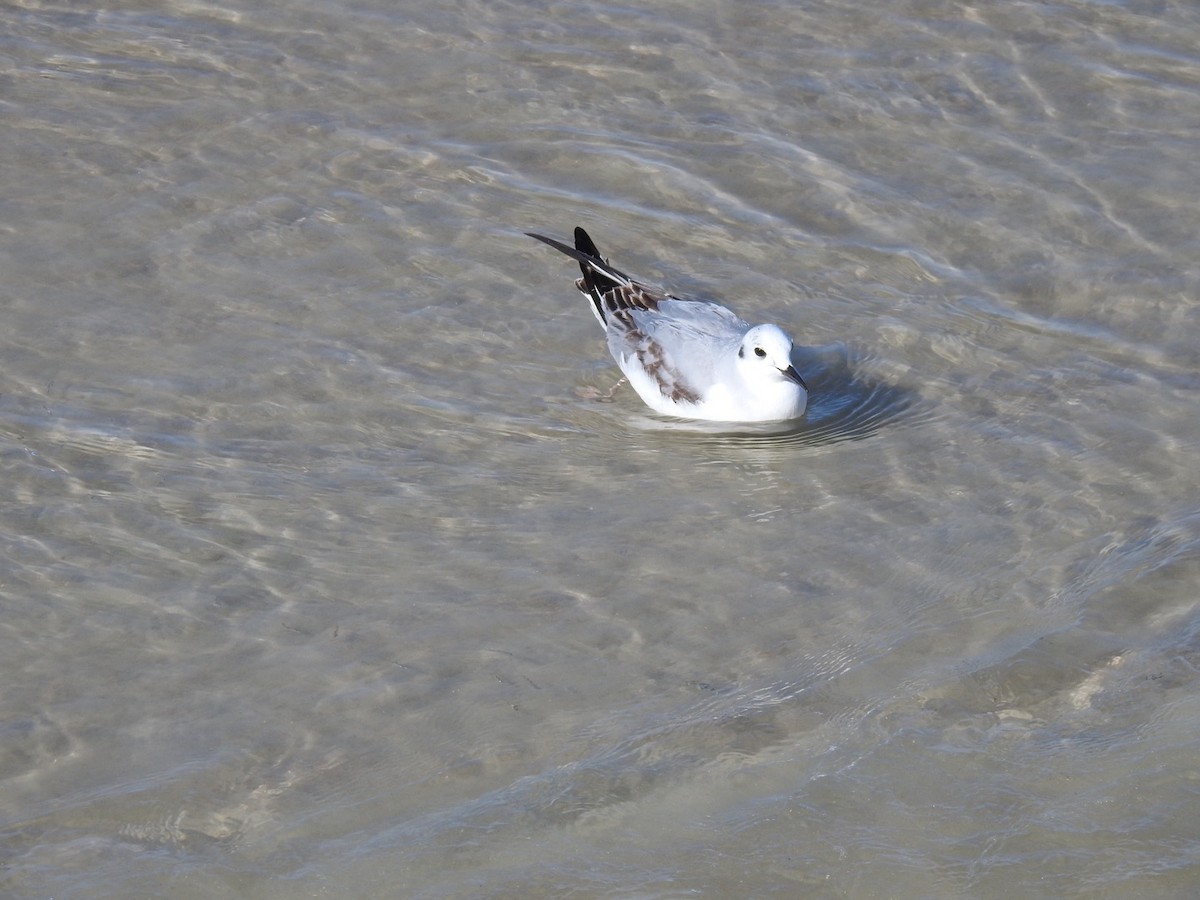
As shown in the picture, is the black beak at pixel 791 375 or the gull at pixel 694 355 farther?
the gull at pixel 694 355

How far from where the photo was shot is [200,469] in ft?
22.1

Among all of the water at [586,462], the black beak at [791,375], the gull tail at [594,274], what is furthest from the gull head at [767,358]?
the gull tail at [594,274]

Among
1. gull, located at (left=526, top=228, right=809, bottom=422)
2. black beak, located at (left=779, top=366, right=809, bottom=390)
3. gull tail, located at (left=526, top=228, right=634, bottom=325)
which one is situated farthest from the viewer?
gull tail, located at (left=526, top=228, right=634, bottom=325)

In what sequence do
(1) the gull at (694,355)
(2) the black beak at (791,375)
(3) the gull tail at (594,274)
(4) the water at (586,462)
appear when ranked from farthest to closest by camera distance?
1. (3) the gull tail at (594,274)
2. (1) the gull at (694,355)
3. (2) the black beak at (791,375)
4. (4) the water at (586,462)

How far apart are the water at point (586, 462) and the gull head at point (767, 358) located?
12.3 inches

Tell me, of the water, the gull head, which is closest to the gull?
the gull head

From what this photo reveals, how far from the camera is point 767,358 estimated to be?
285 inches

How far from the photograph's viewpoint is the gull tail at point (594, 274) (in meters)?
7.93

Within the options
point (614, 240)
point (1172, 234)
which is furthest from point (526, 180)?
point (1172, 234)

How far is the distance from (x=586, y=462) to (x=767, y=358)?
3.28 ft

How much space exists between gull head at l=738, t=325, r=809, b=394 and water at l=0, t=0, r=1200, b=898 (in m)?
0.31

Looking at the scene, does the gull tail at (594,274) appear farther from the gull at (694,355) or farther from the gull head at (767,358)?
the gull head at (767,358)

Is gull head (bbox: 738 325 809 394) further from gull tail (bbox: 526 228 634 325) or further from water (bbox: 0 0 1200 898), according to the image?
gull tail (bbox: 526 228 634 325)

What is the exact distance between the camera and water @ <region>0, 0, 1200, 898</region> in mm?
5039
